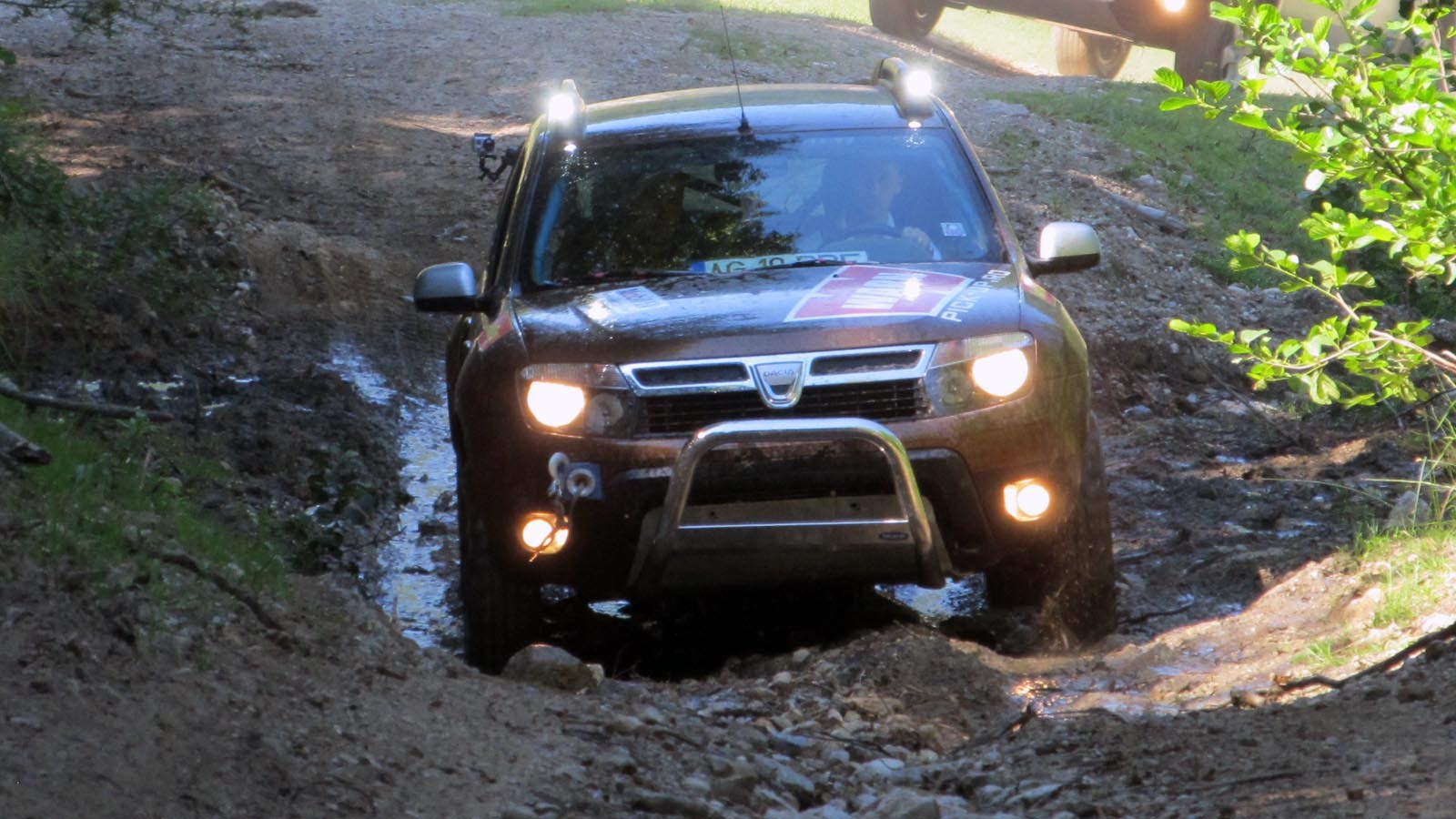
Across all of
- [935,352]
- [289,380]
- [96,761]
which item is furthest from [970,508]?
[289,380]

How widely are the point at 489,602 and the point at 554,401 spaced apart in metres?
0.64

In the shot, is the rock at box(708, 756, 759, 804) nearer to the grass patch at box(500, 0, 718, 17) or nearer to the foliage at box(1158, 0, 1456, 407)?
the foliage at box(1158, 0, 1456, 407)

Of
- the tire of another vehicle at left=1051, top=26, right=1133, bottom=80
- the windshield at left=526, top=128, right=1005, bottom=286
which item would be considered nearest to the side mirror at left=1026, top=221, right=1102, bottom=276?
the windshield at left=526, top=128, right=1005, bottom=286

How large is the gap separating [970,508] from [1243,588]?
1.61 m

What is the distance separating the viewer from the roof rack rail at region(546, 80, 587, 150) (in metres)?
6.17

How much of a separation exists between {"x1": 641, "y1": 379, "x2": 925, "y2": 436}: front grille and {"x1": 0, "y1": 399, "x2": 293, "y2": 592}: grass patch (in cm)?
110

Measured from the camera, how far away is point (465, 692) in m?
4.41

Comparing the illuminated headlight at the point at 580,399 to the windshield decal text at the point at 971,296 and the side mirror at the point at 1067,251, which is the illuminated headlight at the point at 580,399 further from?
the side mirror at the point at 1067,251

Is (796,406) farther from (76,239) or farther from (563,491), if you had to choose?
(76,239)

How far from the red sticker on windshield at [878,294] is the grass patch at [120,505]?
63.2 inches

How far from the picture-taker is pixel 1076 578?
5.25 metres

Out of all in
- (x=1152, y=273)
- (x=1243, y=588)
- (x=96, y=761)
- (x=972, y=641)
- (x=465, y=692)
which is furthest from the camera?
(x=1152, y=273)

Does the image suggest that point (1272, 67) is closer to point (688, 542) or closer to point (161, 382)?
point (688, 542)

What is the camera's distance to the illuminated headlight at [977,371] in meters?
4.84
